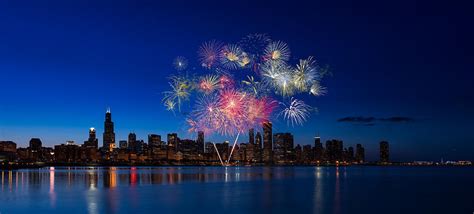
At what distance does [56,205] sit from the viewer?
3706 cm

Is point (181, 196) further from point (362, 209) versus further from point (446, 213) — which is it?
point (446, 213)

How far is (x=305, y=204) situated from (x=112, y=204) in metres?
14.4

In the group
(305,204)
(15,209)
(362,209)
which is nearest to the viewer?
(15,209)

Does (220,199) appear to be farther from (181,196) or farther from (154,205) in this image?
(154,205)

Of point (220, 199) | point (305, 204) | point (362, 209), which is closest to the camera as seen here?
point (362, 209)

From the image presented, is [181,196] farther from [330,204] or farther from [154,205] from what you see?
[330,204]

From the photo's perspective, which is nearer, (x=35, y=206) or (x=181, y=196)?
(x=35, y=206)

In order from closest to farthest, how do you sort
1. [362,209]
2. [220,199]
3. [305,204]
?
[362,209], [305,204], [220,199]

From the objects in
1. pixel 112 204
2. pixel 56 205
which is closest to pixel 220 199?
pixel 112 204

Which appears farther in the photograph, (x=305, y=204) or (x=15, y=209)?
(x=305, y=204)

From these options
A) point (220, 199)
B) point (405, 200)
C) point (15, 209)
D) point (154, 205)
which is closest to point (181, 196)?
point (220, 199)

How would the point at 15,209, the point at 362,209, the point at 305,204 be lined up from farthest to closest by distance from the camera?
the point at 305,204, the point at 362,209, the point at 15,209

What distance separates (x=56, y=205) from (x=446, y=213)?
27.4 m

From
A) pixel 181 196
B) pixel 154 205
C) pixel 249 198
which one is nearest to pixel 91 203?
pixel 154 205
